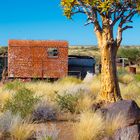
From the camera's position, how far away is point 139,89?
2511cm

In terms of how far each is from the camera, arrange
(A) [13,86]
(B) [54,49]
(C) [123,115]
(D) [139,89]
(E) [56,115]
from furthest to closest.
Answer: (B) [54,49] < (D) [139,89] < (A) [13,86] < (E) [56,115] < (C) [123,115]

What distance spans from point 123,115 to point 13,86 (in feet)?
33.6

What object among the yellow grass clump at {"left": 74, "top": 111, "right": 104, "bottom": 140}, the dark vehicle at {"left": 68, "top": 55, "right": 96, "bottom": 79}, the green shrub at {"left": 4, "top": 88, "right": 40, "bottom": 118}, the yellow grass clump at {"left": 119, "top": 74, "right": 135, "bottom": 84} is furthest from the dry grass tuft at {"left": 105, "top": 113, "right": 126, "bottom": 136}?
the dark vehicle at {"left": 68, "top": 55, "right": 96, "bottom": 79}

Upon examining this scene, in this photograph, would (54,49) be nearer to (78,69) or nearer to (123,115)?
(78,69)

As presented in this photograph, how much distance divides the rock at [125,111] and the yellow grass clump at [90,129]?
106cm

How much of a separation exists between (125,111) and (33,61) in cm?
2417

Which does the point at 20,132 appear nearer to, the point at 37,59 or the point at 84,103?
the point at 84,103

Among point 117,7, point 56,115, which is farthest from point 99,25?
point 56,115

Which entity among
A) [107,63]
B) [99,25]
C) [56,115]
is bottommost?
[56,115]

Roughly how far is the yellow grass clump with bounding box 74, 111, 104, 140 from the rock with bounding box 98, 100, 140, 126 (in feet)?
3.48

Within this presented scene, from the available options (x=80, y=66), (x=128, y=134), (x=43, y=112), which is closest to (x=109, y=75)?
(x=43, y=112)

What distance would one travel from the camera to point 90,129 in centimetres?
1221

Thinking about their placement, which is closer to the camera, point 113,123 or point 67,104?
point 113,123

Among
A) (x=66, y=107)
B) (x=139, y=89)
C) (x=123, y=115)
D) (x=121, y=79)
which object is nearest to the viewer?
(x=123, y=115)
